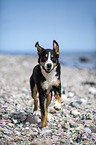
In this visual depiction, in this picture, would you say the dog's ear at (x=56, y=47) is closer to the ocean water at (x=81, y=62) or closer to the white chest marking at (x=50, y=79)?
the white chest marking at (x=50, y=79)

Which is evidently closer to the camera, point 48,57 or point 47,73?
point 48,57

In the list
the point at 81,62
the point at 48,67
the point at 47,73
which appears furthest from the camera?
the point at 81,62

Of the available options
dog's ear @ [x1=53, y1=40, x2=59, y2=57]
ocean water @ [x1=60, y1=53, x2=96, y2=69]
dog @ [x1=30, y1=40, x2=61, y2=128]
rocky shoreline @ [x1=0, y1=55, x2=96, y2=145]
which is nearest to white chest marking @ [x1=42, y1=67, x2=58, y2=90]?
dog @ [x1=30, y1=40, x2=61, y2=128]

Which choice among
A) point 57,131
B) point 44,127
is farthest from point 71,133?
point 44,127

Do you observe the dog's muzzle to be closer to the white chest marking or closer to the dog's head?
the dog's head

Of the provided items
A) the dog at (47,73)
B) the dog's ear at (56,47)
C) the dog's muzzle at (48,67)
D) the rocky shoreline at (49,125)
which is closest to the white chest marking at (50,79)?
the dog at (47,73)

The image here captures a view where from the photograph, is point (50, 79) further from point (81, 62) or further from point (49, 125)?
point (81, 62)

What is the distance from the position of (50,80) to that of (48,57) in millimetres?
487

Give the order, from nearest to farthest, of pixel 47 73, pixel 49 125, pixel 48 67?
pixel 48 67 < pixel 47 73 < pixel 49 125

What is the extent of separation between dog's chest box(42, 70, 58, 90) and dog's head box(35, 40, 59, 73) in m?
0.17

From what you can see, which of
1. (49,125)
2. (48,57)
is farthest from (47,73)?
(49,125)

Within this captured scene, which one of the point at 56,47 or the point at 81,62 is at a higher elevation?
the point at 81,62

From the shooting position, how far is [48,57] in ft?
11.9

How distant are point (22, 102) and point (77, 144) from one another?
2.49m
